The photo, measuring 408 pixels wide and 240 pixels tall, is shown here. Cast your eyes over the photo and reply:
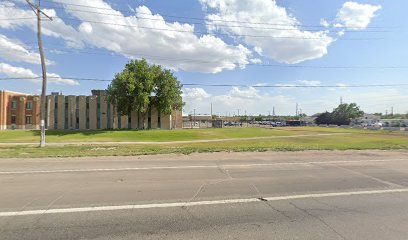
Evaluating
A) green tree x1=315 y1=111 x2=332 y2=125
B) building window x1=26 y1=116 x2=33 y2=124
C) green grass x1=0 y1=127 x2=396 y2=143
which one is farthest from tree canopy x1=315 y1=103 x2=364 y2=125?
building window x1=26 y1=116 x2=33 y2=124

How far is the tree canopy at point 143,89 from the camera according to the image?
149 ft

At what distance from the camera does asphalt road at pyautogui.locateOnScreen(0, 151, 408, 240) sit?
414cm

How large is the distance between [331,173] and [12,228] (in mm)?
8612

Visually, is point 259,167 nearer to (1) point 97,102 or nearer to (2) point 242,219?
(2) point 242,219

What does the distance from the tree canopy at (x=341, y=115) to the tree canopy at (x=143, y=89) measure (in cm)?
8565

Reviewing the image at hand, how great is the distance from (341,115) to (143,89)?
98769mm

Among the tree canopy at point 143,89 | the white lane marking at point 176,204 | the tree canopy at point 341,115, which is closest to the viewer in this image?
the white lane marking at point 176,204

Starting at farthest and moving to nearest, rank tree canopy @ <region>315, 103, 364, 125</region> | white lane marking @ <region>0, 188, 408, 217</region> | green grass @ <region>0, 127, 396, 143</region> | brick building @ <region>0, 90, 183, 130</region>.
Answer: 1. tree canopy @ <region>315, 103, 364, 125</region>
2. brick building @ <region>0, 90, 183, 130</region>
3. green grass @ <region>0, 127, 396, 143</region>
4. white lane marking @ <region>0, 188, 408, 217</region>

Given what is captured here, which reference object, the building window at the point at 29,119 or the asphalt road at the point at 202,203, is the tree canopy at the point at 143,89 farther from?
the asphalt road at the point at 202,203

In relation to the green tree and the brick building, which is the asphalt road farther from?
the green tree

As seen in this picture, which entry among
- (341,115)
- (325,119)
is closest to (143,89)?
(325,119)

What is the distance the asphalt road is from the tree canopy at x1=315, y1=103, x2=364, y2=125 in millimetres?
113216

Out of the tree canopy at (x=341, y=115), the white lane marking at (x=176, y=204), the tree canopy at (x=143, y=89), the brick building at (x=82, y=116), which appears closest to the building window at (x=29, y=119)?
the brick building at (x=82, y=116)

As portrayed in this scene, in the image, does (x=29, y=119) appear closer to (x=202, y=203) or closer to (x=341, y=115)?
(x=202, y=203)
